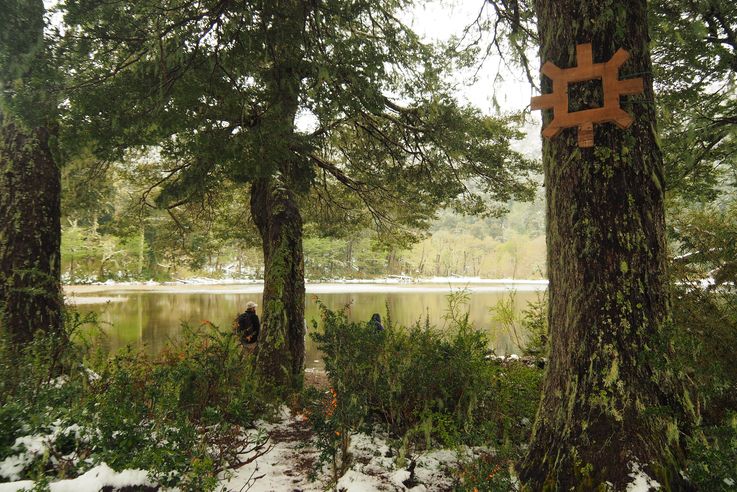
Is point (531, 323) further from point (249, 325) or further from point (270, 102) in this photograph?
point (270, 102)

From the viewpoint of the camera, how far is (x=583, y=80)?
2443mm

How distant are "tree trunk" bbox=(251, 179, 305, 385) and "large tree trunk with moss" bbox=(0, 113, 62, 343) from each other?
91.8 inches

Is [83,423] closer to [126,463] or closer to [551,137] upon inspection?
[126,463]

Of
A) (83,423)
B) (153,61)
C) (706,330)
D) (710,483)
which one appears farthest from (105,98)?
(706,330)

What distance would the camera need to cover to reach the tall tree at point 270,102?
139 inches

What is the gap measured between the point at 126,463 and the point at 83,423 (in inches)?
17.9

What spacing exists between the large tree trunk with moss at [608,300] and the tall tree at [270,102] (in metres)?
2.19

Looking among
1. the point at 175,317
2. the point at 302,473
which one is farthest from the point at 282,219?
the point at 175,317

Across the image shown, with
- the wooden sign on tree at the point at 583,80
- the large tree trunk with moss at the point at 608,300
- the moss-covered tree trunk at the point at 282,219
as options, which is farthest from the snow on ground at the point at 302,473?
the wooden sign on tree at the point at 583,80

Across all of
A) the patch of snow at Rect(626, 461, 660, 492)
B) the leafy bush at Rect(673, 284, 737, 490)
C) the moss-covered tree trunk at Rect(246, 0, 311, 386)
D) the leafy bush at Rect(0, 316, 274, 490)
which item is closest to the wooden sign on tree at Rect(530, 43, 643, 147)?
the leafy bush at Rect(673, 284, 737, 490)

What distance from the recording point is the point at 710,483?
6.01 feet

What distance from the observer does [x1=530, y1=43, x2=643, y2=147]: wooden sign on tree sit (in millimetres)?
2338

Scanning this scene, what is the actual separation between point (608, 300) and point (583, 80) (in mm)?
1335

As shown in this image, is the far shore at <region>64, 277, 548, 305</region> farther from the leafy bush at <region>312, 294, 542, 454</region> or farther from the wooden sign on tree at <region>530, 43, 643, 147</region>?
the wooden sign on tree at <region>530, 43, 643, 147</region>
